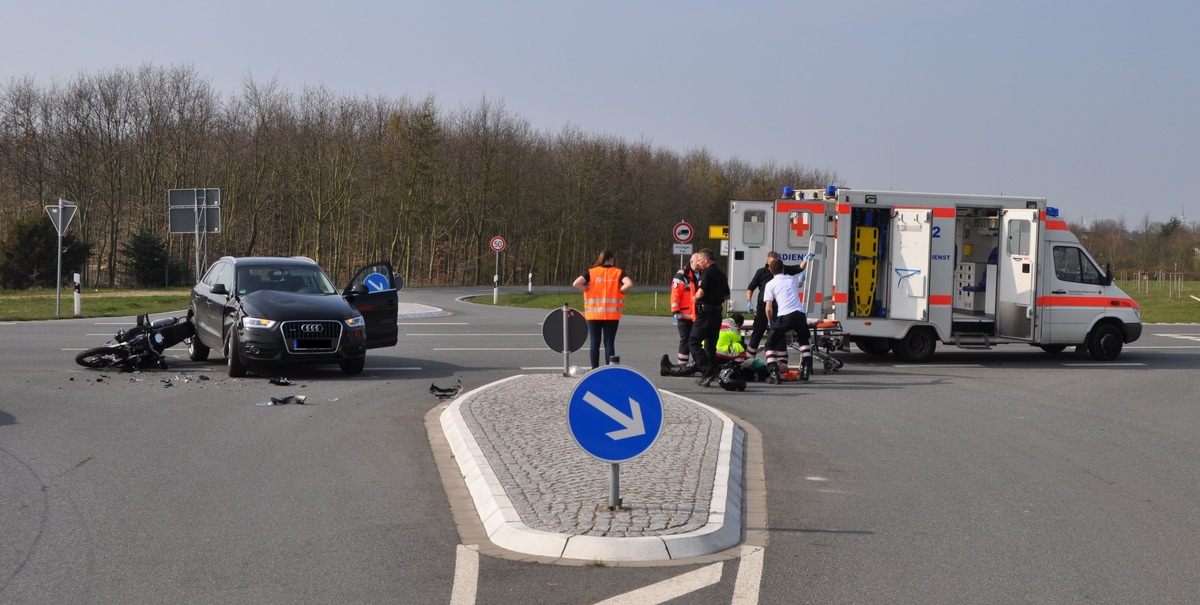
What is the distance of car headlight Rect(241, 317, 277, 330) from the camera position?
14.4 metres

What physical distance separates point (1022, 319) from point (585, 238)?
173 feet

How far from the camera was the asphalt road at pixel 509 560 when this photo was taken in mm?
5664

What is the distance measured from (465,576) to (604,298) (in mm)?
8610

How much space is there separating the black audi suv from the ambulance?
20.1ft

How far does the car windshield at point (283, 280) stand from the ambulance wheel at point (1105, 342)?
12884 millimetres

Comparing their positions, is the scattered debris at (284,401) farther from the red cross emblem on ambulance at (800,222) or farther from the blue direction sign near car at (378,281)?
the red cross emblem on ambulance at (800,222)

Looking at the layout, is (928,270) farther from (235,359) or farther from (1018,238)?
(235,359)

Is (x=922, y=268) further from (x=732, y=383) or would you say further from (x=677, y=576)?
(x=677, y=576)

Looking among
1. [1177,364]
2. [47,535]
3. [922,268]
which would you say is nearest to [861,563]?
[47,535]

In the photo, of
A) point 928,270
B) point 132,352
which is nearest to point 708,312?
point 928,270

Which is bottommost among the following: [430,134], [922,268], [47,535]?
[47,535]

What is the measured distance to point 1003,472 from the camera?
29.6 ft

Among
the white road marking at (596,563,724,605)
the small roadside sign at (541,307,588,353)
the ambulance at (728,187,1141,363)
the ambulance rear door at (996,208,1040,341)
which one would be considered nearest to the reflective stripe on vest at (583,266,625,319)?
the small roadside sign at (541,307,588,353)

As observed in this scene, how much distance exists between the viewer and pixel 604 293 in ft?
46.6
